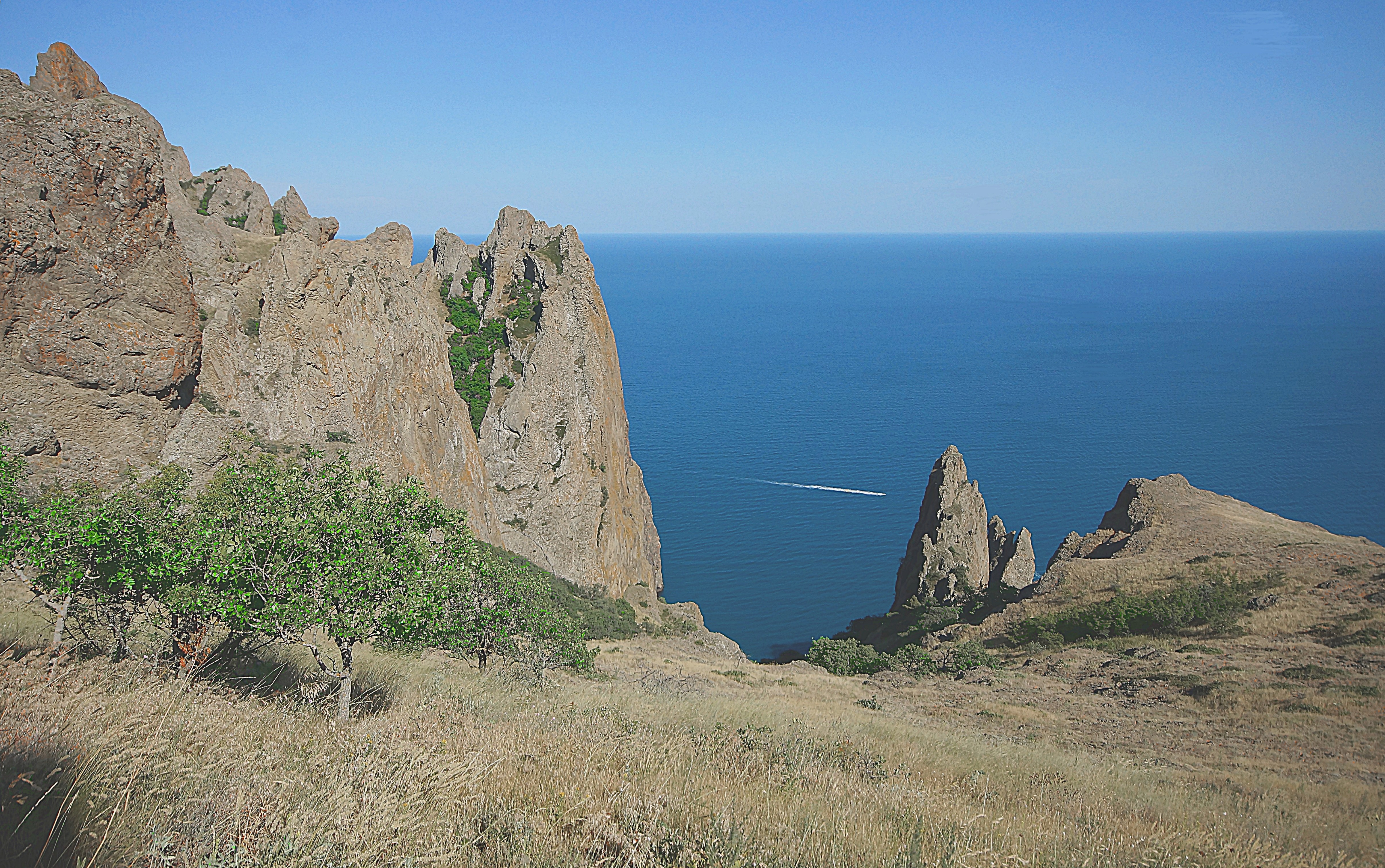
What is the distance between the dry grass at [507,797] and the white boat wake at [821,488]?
67.1m

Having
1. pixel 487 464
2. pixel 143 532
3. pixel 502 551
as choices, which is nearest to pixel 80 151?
pixel 143 532

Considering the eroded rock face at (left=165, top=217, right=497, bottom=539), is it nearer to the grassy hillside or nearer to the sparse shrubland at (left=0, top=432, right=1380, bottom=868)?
the sparse shrubland at (left=0, top=432, right=1380, bottom=868)

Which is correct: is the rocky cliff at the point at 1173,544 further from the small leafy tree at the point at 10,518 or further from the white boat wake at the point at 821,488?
the white boat wake at the point at 821,488

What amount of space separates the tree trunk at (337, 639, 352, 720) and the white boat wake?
70539mm

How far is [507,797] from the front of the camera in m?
5.30

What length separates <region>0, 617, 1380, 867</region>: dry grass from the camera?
409cm

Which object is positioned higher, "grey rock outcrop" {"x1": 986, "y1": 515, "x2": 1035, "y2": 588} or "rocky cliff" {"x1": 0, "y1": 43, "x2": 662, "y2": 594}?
"rocky cliff" {"x1": 0, "y1": 43, "x2": 662, "y2": 594}

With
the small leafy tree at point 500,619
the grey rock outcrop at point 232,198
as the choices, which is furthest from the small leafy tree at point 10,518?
the grey rock outcrop at point 232,198

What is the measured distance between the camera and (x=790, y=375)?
120438 mm

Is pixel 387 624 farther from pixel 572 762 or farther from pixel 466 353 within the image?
pixel 466 353

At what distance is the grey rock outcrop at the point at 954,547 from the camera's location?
43.2 metres

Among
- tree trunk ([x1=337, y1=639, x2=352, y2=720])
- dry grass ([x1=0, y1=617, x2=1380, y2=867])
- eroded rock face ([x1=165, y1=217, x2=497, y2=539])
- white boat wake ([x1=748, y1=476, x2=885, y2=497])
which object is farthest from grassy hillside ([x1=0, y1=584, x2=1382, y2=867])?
white boat wake ([x1=748, y1=476, x2=885, y2=497])

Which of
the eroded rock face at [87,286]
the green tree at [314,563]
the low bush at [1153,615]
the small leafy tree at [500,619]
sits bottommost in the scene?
the low bush at [1153,615]

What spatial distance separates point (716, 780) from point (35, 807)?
14.4 ft
